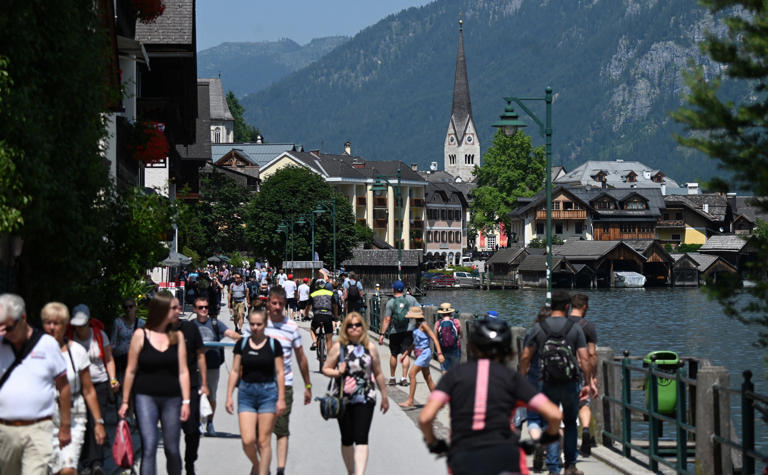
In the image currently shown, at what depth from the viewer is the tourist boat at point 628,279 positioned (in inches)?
5000

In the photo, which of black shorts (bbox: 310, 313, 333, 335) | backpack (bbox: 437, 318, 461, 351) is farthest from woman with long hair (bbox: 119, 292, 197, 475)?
black shorts (bbox: 310, 313, 333, 335)

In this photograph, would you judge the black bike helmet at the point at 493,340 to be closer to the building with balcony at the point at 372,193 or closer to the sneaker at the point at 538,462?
the sneaker at the point at 538,462

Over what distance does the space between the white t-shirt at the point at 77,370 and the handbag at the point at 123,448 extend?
374mm

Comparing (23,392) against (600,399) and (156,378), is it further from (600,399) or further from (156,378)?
(600,399)

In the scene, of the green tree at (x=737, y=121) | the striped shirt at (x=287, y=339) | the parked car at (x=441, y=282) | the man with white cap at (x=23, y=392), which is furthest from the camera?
the parked car at (x=441, y=282)

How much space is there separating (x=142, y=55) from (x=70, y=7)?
1375cm

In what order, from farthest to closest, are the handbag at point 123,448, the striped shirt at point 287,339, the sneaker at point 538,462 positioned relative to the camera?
the sneaker at point 538,462 → the striped shirt at point 287,339 → the handbag at point 123,448

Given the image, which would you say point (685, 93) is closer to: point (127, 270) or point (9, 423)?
point (9, 423)

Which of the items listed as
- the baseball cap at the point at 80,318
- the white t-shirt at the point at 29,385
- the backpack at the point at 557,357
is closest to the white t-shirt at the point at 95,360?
the baseball cap at the point at 80,318

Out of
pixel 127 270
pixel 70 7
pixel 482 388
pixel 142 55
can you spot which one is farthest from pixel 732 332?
pixel 482 388

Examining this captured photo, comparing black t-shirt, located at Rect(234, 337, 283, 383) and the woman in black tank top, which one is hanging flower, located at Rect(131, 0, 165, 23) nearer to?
the woman in black tank top

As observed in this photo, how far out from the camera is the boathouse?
126 meters

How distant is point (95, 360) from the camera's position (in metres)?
11.0

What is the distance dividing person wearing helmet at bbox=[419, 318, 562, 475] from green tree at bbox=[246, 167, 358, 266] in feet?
307
